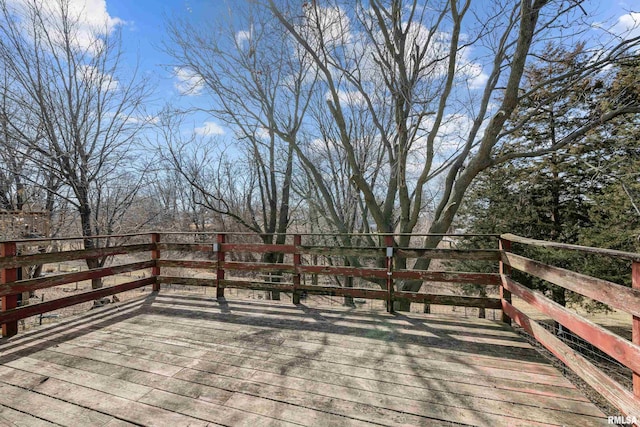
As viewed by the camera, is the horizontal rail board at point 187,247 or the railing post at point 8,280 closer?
the railing post at point 8,280

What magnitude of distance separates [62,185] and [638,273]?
10052mm

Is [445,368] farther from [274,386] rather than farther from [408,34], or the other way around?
[408,34]

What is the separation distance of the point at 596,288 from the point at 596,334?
0.26 metres

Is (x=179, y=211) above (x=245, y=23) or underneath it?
underneath

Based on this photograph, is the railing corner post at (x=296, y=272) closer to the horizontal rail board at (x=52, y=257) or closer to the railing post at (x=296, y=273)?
the railing post at (x=296, y=273)

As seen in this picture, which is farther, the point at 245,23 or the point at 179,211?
the point at 179,211

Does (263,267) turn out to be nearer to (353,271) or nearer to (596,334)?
(353,271)

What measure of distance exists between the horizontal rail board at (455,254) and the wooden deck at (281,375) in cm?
73

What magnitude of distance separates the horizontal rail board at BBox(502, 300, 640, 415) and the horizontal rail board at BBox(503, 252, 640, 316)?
414mm

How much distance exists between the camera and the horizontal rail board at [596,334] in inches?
58.7

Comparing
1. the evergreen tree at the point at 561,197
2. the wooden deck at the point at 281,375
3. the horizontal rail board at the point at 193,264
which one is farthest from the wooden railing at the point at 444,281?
the evergreen tree at the point at 561,197

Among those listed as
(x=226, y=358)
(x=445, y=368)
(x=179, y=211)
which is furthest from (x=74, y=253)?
(x=179, y=211)

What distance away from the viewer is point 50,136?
6762 mm

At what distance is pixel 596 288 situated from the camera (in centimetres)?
174
